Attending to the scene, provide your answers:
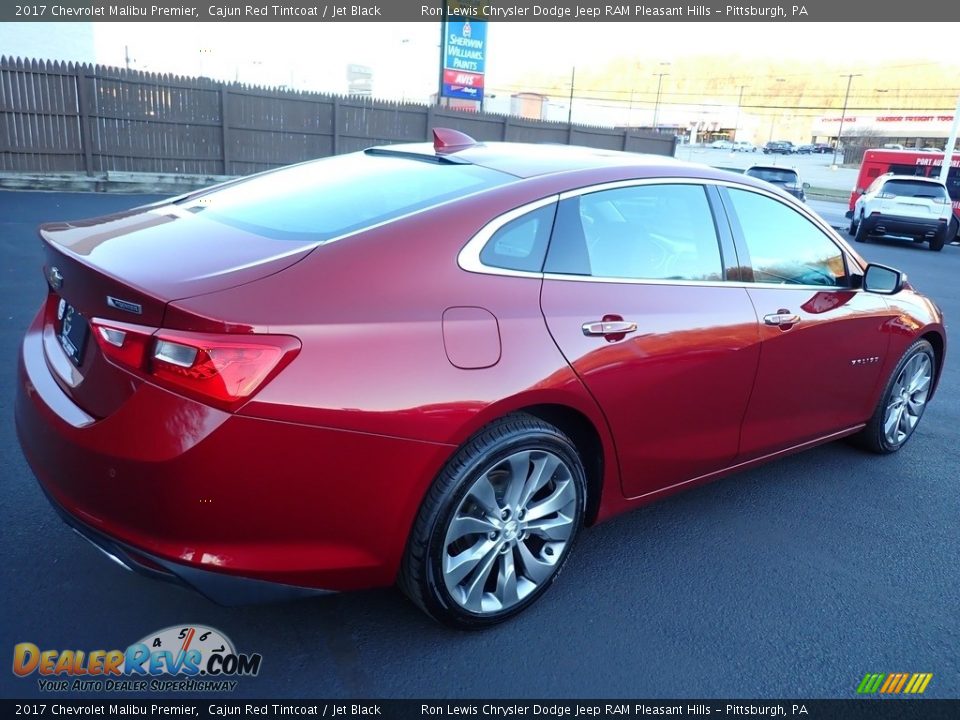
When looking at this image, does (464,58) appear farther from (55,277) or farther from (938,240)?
(55,277)

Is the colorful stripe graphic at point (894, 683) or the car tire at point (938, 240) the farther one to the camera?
the car tire at point (938, 240)

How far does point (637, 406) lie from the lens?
2799 mm

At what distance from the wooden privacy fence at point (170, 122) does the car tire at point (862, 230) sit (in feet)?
34.0

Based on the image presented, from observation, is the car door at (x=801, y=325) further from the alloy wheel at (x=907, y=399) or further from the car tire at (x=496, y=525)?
the car tire at (x=496, y=525)

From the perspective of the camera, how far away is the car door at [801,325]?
3303 mm

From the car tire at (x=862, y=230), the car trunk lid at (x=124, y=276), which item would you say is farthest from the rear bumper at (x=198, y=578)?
the car tire at (x=862, y=230)

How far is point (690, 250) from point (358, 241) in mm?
1528

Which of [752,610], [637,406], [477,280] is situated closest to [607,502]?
[637,406]

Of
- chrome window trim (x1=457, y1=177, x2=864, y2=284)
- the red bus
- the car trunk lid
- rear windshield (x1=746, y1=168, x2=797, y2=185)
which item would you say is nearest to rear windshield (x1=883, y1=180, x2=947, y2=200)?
rear windshield (x1=746, y1=168, x2=797, y2=185)

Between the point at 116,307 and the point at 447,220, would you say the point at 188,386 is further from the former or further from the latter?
the point at 447,220

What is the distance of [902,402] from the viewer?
4.36 meters

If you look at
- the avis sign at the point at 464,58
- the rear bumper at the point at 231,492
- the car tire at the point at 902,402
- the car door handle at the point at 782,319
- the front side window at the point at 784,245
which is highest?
the avis sign at the point at 464,58

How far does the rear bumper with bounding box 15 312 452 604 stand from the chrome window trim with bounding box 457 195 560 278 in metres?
0.61

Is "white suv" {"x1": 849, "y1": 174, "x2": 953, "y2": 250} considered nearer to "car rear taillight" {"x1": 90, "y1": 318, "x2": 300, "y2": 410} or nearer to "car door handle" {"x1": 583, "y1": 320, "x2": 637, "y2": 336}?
"car door handle" {"x1": 583, "y1": 320, "x2": 637, "y2": 336}
